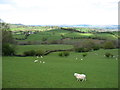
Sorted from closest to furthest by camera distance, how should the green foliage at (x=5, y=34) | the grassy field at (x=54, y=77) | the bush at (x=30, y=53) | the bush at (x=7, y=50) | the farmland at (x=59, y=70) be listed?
1. the grassy field at (x=54, y=77)
2. the farmland at (x=59, y=70)
3. the bush at (x=7, y=50)
4. the bush at (x=30, y=53)
5. the green foliage at (x=5, y=34)

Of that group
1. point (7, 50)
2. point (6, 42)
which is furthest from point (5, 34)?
point (7, 50)

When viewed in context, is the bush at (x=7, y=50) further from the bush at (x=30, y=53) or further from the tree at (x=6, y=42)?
the bush at (x=30, y=53)

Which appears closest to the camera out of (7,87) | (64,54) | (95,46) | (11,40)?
(7,87)

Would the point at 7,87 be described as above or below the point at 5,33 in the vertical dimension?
below

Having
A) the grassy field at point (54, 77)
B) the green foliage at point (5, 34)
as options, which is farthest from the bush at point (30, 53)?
the grassy field at point (54, 77)

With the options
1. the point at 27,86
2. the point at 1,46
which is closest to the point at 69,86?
the point at 27,86

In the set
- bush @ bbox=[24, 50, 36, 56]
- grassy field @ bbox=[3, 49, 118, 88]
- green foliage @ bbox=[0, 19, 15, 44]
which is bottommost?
bush @ bbox=[24, 50, 36, 56]

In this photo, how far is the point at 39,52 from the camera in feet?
204

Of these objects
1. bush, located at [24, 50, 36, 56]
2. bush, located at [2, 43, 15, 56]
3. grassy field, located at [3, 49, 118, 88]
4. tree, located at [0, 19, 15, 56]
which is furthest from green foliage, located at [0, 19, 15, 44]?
grassy field, located at [3, 49, 118, 88]

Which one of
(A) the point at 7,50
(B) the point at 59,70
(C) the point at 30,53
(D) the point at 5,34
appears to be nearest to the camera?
(B) the point at 59,70

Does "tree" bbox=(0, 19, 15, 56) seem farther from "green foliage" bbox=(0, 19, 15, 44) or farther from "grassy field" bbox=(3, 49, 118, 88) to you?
"grassy field" bbox=(3, 49, 118, 88)

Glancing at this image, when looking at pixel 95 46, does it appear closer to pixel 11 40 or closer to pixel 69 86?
pixel 11 40

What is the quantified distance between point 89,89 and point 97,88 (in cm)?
99

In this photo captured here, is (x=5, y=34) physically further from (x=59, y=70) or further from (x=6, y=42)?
(x=59, y=70)
